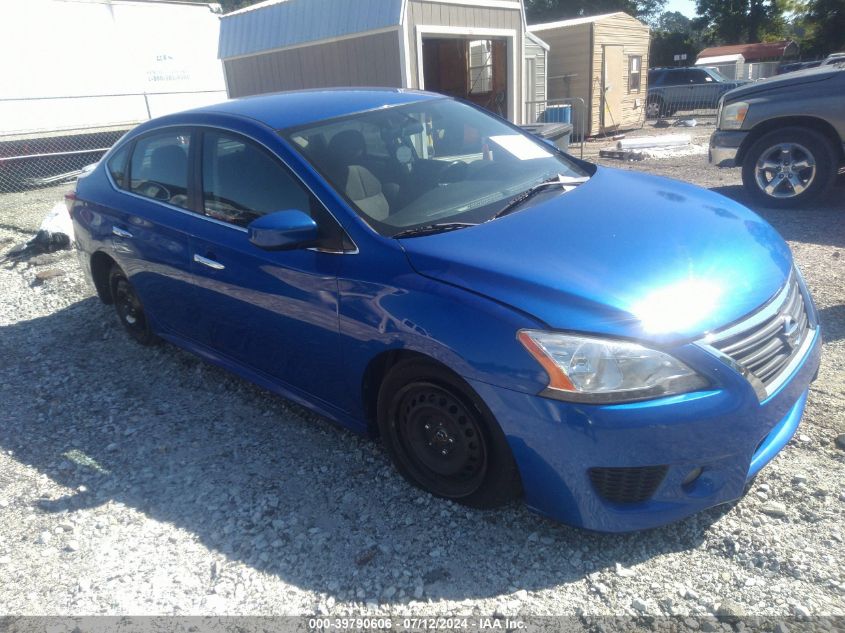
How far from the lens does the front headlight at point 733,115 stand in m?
7.05

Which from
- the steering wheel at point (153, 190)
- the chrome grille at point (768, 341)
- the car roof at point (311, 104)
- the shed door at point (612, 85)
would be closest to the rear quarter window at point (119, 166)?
the steering wheel at point (153, 190)

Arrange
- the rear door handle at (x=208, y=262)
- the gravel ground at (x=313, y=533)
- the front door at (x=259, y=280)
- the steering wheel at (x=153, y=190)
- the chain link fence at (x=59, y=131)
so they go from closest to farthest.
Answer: the gravel ground at (x=313, y=533)
the front door at (x=259, y=280)
the rear door handle at (x=208, y=262)
the steering wheel at (x=153, y=190)
the chain link fence at (x=59, y=131)

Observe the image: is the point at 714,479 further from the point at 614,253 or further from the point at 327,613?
the point at 327,613

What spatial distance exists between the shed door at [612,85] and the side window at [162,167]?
1517cm

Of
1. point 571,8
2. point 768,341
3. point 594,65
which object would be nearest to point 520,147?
point 768,341

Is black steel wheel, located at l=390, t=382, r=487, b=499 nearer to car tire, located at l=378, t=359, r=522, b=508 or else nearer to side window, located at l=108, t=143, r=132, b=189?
car tire, located at l=378, t=359, r=522, b=508

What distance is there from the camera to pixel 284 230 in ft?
8.98

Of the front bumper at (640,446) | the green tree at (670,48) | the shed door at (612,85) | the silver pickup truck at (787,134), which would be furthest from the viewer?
the green tree at (670,48)

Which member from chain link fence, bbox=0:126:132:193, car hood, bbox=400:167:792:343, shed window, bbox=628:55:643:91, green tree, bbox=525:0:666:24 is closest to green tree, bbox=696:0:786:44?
green tree, bbox=525:0:666:24

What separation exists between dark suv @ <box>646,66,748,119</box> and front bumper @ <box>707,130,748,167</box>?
15.2 metres

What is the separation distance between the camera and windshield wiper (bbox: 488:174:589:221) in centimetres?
293

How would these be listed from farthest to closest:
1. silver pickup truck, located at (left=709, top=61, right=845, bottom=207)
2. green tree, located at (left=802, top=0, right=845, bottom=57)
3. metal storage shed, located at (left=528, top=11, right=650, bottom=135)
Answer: green tree, located at (left=802, top=0, right=845, bottom=57) < metal storage shed, located at (left=528, top=11, right=650, bottom=135) < silver pickup truck, located at (left=709, top=61, right=845, bottom=207)

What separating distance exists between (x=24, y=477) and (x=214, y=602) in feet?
5.19

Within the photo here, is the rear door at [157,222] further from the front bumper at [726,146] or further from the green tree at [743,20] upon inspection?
the green tree at [743,20]
